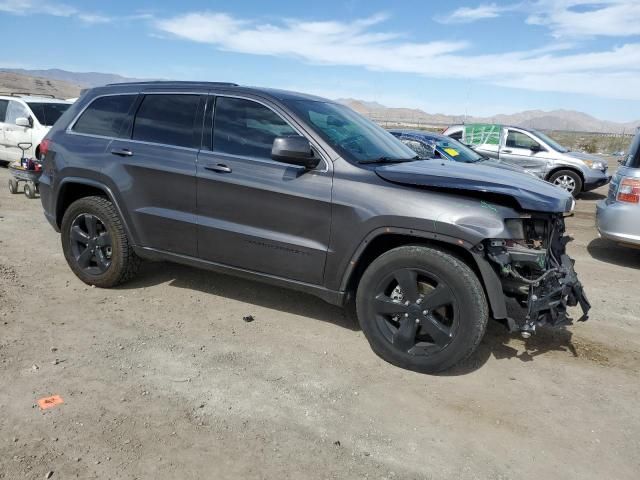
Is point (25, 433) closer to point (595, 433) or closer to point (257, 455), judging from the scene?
point (257, 455)

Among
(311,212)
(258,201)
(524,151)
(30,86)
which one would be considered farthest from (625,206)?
(30,86)

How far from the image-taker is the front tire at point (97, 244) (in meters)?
4.79

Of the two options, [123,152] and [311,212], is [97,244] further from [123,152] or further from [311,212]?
[311,212]

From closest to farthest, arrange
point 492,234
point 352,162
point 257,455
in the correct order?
point 257,455
point 492,234
point 352,162

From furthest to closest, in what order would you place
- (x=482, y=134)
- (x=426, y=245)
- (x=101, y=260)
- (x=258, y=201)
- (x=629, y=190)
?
(x=482, y=134) → (x=629, y=190) → (x=101, y=260) → (x=258, y=201) → (x=426, y=245)

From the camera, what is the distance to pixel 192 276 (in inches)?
218

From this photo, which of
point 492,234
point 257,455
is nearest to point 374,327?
→ point 492,234

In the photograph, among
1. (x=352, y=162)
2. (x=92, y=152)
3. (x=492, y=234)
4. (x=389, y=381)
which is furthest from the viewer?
(x=92, y=152)

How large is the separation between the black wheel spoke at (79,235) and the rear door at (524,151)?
10207mm

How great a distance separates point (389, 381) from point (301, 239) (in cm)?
119

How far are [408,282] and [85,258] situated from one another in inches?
122

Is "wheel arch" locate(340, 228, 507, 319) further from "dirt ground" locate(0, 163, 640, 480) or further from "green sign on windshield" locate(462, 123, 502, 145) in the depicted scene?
"green sign on windshield" locate(462, 123, 502, 145)

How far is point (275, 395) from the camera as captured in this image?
3385mm

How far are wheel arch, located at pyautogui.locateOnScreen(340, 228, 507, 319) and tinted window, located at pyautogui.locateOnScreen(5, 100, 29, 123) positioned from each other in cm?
1036
